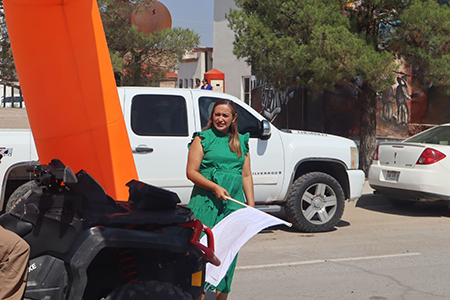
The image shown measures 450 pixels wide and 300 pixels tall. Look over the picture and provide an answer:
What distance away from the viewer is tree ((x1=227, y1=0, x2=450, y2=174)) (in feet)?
41.3

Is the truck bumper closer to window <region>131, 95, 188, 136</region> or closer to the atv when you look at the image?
window <region>131, 95, 188, 136</region>

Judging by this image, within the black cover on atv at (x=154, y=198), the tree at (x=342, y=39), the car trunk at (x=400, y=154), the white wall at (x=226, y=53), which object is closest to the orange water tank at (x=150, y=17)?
the tree at (x=342, y=39)

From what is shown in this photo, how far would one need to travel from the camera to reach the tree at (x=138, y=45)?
1706cm

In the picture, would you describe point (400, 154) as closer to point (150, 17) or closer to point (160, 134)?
point (160, 134)

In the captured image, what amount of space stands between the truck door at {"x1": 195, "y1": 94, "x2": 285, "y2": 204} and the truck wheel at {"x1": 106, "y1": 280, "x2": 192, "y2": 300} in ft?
16.1

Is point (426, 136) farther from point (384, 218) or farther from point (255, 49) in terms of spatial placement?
point (255, 49)

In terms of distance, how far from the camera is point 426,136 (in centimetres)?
1097

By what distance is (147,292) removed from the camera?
3328mm

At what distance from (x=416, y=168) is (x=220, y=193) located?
21.6ft

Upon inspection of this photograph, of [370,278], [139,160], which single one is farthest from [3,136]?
[370,278]

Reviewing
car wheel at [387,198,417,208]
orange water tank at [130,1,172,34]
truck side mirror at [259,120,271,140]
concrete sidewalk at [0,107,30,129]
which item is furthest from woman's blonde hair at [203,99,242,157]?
orange water tank at [130,1,172,34]

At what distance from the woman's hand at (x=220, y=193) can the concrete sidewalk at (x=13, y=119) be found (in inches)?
389

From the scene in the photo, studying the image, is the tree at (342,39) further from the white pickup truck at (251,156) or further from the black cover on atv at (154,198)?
the black cover on atv at (154,198)

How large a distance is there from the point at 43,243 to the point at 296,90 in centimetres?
1671
